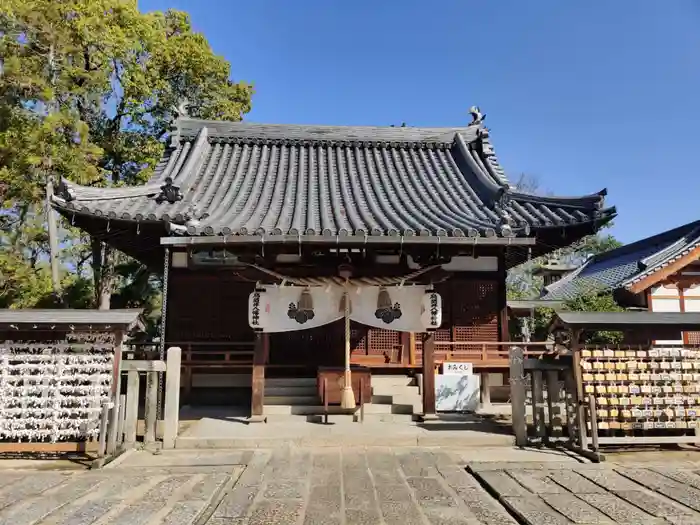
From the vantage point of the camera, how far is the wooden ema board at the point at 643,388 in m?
7.25

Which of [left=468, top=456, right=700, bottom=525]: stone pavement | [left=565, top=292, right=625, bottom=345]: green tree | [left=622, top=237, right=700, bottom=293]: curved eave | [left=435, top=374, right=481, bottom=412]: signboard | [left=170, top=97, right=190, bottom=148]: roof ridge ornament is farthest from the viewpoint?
[left=622, top=237, right=700, bottom=293]: curved eave

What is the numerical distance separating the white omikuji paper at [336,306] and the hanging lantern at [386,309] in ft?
0.13

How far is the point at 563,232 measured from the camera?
33.5 ft

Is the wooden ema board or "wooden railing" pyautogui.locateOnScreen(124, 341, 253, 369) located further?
"wooden railing" pyautogui.locateOnScreen(124, 341, 253, 369)

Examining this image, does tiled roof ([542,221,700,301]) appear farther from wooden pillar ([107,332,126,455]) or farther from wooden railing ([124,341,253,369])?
wooden pillar ([107,332,126,455])

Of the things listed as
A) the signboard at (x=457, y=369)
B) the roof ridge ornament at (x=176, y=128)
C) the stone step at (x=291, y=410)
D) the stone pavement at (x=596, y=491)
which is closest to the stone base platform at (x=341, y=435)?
the stone step at (x=291, y=410)

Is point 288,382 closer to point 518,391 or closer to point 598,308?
point 518,391

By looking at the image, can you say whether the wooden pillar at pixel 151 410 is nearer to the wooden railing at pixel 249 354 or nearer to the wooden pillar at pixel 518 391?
the wooden railing at pixel 249 354

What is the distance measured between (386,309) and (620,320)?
4.09m

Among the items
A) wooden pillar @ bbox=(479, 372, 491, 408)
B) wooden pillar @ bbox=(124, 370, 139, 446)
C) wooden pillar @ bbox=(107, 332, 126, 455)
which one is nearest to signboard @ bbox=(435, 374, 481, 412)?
wooden pillar @ bbox=(479, 372, 491, 408)

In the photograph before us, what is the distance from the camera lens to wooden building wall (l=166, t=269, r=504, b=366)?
10992mm

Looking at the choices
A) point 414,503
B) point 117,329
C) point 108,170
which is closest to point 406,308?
point 414,503

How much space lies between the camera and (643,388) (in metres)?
7.33

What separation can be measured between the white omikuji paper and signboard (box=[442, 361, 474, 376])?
1030mm
